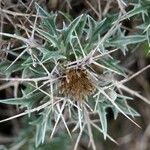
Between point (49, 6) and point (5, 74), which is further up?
point (49, 6)

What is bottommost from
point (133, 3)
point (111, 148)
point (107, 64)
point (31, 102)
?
point (111, 148)

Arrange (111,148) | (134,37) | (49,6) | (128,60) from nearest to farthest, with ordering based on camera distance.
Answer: (134,37) → (49,6) → (128,60) → (111,148)

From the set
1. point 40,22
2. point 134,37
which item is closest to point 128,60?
point 134,37

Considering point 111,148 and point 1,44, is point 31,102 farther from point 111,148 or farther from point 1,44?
point 111,148

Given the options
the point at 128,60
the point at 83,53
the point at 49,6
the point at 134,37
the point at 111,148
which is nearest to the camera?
the point at 83,53

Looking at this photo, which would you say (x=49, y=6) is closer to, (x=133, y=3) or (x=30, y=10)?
(x=30, y=10)

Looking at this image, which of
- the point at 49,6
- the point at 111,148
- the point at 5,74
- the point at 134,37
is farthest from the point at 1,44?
the point at 111,148

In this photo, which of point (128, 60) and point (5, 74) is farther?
point (128, 60)
